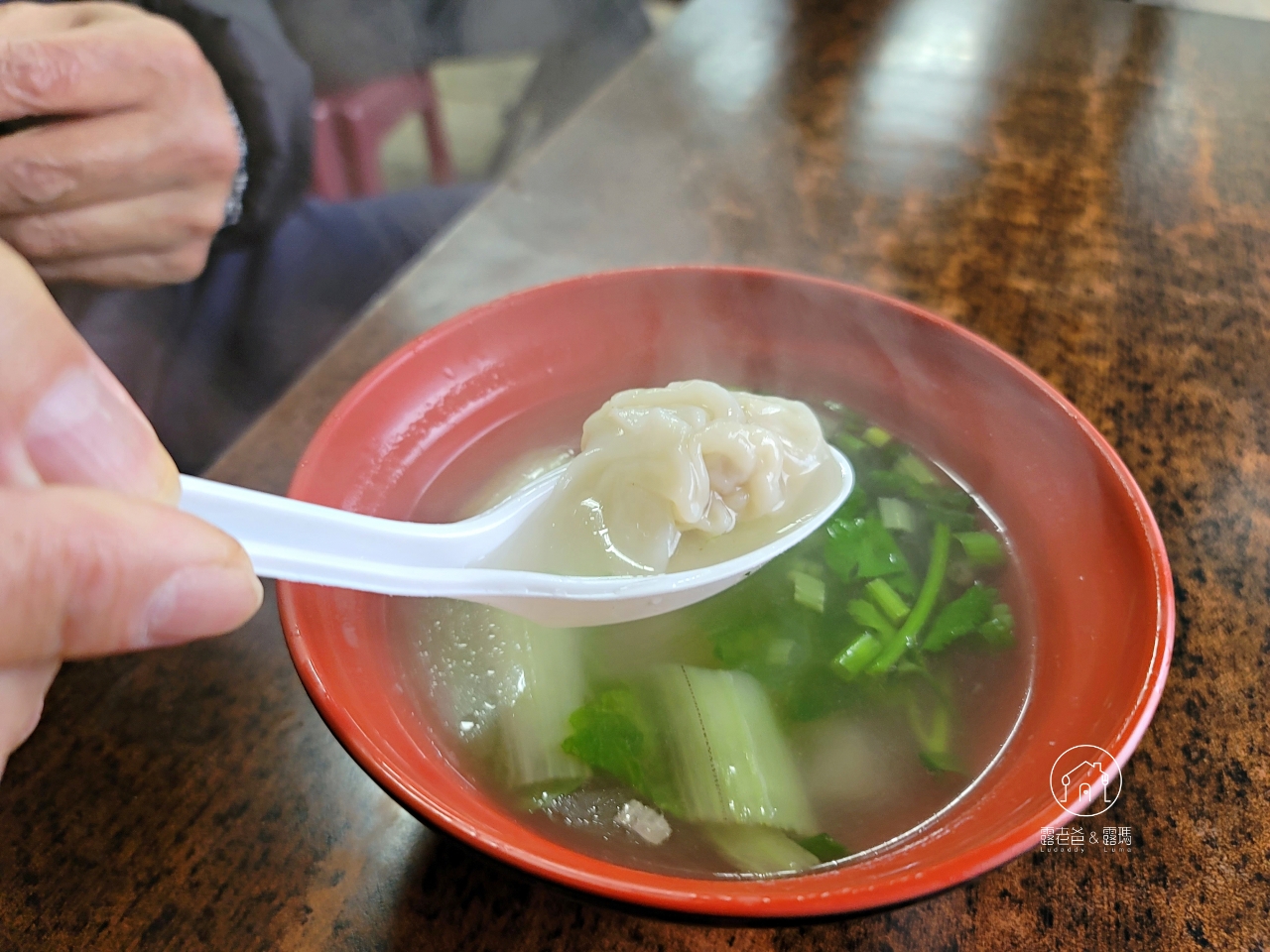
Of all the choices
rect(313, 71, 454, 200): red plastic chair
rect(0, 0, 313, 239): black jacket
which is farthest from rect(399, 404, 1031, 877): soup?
rect(313, 71, 454, 200): red plastic chair

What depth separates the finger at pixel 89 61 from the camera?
114 cm

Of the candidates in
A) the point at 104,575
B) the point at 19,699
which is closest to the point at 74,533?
the point at 104,575

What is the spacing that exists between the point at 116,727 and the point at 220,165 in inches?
38.1

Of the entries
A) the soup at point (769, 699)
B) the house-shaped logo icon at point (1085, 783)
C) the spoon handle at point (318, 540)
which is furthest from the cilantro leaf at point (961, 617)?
the spoon handle at point (318, 540)

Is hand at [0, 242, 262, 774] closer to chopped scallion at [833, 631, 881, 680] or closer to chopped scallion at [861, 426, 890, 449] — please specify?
chopped scallion at [833, 631, 881, 680]

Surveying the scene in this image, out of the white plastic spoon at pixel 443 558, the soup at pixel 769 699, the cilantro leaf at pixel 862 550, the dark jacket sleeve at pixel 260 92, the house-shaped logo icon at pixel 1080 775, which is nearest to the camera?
the house-shaped logo icon at pixel 1080 775

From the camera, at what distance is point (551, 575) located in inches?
41.7

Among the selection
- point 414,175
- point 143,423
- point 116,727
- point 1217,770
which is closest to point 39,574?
point 143,423

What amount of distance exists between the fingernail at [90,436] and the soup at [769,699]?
18.6 inches

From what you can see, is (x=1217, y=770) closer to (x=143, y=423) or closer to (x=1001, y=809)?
(x=1001, y=809)

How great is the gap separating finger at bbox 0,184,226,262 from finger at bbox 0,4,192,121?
0.15 metres

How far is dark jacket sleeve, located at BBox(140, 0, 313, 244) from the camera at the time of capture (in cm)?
174

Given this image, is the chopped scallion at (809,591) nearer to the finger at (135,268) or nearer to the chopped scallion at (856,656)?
the chopped scallion at (856,656)

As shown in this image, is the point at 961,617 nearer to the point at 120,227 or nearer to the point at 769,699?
the point at 769,699
